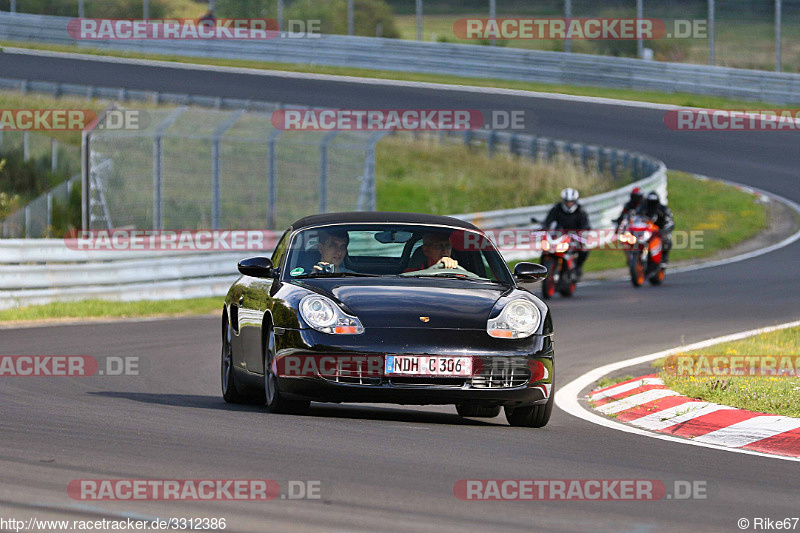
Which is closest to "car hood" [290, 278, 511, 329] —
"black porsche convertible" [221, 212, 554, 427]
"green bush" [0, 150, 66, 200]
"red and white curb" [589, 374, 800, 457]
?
"black porsche convertible" [221, 212, 554, 427]

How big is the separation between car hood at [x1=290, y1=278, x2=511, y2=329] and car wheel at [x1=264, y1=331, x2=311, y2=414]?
482 millimetres

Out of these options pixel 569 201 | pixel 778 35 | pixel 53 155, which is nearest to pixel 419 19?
pixel 778 35

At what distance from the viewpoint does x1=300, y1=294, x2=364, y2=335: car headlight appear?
9078 millimetres

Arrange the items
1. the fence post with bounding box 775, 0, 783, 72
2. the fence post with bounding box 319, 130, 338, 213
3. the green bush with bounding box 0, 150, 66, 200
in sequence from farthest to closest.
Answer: the fence post with bounding box 775, 0, 783, 72 → the green bush with bounding box 0, 150, 66, 200 → the fence post with bounding box 319, 130, 338, 213

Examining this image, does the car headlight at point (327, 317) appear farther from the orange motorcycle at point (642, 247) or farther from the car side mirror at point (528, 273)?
the orange motorcycle at point (642, 247)

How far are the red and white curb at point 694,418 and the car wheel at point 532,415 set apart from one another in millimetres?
689

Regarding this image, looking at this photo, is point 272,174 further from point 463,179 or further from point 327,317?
point 327,317

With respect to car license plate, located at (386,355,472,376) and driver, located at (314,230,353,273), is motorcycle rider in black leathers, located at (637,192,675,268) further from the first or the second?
car license plate, located at (386,355,472,376)

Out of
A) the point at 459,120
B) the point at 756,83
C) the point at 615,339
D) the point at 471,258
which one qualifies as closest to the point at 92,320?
the point at 615,339

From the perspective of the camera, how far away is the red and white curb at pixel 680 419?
28.4ft

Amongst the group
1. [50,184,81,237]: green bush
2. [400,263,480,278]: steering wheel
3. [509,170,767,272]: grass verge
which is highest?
[400,263,480,278]: steering wheel

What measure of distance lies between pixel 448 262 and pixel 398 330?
50.7 inches

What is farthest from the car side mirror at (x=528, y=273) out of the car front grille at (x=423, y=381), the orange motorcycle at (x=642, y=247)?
the orange motorcycle at (x=642, y=247)

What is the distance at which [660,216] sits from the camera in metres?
23.5
